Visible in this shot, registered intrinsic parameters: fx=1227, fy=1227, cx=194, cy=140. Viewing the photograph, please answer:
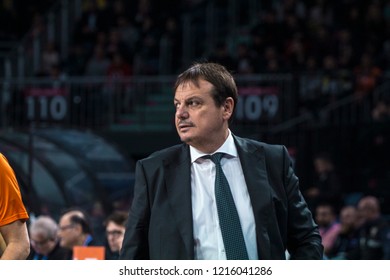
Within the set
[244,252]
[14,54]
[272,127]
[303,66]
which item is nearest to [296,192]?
[244,252]

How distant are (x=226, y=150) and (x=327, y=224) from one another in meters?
9.45

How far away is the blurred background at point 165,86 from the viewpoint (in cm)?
1497

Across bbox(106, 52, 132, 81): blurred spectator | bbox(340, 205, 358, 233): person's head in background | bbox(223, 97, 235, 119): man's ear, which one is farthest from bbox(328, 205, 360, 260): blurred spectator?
bbox(223, 97, 235, 119): man's ear

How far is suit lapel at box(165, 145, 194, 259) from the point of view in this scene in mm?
5129

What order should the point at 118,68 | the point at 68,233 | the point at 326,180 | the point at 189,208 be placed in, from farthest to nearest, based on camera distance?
the point at 118,68 < the point at 326,180 < the point at 68,233 < the point at 189,208

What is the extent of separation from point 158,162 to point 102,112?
50.8 feet

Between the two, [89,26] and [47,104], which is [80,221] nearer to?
[47,104]

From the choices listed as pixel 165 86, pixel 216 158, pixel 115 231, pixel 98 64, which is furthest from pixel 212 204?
pixel 98 64

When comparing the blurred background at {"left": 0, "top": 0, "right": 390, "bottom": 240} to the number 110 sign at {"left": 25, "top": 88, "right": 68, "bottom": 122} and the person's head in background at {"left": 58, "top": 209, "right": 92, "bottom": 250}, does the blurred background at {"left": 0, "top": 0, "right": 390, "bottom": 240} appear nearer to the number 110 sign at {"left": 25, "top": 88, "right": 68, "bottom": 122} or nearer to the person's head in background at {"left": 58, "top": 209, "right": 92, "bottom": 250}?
the number 110 sign at {"left": 25, "top": 88, "right": 68, "bottom": 122}

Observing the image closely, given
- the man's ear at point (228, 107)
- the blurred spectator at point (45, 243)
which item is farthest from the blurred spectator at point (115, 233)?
the man's ear at point (228, 107)

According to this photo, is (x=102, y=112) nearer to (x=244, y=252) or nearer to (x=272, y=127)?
(x=272, y=127)

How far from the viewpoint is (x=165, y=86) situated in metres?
21.0

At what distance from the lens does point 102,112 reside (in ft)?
68.0

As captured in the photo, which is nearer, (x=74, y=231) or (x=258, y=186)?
(x=258, y=186)
